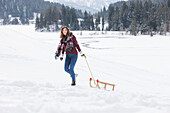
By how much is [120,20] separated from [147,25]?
18.6m

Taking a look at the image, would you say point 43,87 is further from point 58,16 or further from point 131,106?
point 58,16

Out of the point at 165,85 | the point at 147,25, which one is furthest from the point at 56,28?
the point at 165,85

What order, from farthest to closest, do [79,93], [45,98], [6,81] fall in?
[6,81] → [79,93] → [45,98]

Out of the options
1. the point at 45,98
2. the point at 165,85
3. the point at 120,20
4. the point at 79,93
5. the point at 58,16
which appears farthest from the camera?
the point at 58,16

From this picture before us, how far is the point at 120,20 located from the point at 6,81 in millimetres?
93816

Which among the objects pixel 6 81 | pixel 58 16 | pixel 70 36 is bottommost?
pixel 6 81

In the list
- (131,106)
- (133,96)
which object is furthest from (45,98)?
(133,96)

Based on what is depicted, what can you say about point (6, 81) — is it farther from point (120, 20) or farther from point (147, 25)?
point (120, 20)

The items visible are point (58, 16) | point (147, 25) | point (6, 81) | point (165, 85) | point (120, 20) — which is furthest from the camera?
point (58, 16)

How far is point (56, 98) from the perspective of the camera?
5.17 meters

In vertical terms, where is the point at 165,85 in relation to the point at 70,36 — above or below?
below

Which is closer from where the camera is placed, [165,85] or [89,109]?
[89,109]

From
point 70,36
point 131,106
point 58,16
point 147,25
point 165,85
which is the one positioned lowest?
point 165,85

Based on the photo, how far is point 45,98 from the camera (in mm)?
5043
